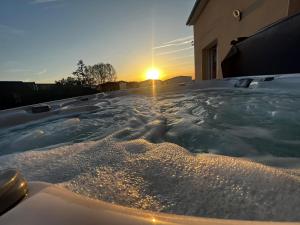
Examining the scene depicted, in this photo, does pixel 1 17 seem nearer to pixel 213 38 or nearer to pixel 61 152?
pixel 61 152

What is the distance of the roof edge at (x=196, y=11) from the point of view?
7.59m

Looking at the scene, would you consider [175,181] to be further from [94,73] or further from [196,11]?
[94,73]

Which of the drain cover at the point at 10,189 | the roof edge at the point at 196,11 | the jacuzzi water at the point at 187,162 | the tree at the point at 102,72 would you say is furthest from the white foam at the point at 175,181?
the tree at the point at 102,72

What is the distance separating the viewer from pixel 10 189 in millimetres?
361

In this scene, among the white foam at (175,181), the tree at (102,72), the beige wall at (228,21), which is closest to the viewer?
the white foam at (175,181)

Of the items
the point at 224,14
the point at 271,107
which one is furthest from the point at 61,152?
the point at 224,14

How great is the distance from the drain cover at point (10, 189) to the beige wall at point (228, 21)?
395cm

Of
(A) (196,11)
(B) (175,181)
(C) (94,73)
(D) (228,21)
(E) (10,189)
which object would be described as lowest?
(B) (175,181)

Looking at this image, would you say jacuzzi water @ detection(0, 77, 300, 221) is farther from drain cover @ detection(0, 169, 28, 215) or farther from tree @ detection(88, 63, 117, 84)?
tree @ detection(88, 63, 117, 84)

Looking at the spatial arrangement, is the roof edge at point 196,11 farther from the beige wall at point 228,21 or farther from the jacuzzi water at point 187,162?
the jacuzzi water at point 187,162

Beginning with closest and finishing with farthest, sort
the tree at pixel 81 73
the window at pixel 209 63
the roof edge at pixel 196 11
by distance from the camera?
the roof edge at pixel 196 11
the window at pixel 209 63
the tree at pixel 81 73

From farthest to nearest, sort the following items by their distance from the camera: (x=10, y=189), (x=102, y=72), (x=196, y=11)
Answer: (x=102, y=72) < (x=196, y=11) < (x=10, y=189)

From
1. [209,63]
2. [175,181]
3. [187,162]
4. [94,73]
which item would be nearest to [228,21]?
[209,63]

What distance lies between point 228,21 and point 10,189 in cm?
648
